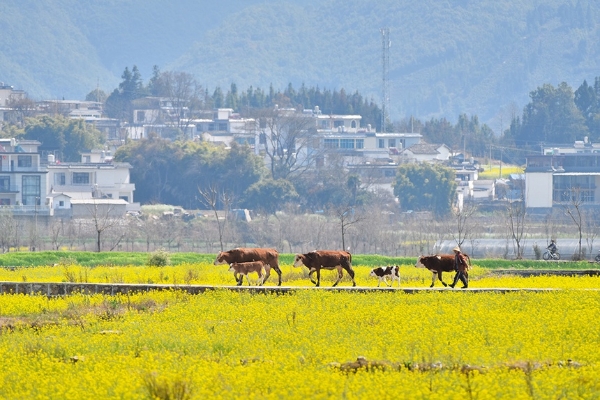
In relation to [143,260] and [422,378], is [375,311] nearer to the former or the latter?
[422,378]

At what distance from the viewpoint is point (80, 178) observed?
104m

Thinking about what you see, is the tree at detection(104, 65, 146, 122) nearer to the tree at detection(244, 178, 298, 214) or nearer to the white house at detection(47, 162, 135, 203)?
the white house at detection(47, 162, 135, 203)

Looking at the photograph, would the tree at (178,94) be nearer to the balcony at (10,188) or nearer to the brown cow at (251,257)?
the balcony at (10,188)

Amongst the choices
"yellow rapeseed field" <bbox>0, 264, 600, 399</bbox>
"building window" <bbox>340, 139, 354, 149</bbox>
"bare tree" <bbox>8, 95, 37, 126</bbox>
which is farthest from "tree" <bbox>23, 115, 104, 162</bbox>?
"yellow rapeseed field" <bbox>0, 264, 600, 399</bbox>

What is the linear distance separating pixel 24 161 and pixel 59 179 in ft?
21.0

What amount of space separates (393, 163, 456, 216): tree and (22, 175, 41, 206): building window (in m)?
26.4

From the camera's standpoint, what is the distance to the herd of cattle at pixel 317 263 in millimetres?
32750

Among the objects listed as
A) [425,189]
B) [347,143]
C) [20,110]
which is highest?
[20,110]

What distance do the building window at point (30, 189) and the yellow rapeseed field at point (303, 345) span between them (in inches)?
2510

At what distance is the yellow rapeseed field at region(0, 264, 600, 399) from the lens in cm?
1930

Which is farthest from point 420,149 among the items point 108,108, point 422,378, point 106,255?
point 422,378

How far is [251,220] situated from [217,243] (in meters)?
13.5

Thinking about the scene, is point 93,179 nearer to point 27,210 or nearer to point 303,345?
point 27,210

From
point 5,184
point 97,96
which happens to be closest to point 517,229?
point 5,184
